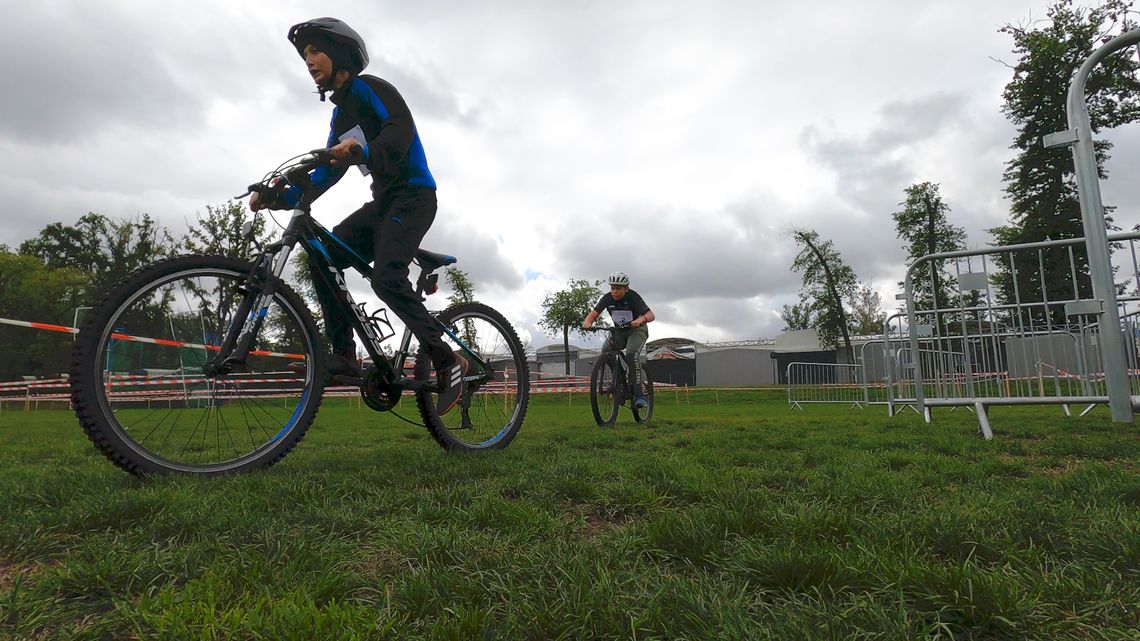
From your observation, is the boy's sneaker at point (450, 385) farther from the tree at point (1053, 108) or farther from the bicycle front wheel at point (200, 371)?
the tree at point (1053, 108)

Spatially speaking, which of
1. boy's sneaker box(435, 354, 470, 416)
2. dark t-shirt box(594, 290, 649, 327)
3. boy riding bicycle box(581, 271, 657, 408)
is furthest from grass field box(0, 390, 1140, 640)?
dark t-shirt box(594, 290, 649, 327)

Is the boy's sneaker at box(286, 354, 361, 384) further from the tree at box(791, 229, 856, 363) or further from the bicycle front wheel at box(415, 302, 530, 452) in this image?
the tree at box(791, 229, 856, 363)

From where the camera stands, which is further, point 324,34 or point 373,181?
point 373,181

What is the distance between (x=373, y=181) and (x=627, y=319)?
5.11 m

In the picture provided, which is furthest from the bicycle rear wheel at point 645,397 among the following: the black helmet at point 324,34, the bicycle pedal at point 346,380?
the black helmet at point 324,34

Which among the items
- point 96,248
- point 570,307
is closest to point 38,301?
point 96,248

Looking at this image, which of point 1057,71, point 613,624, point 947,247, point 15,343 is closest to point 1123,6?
point 1057,71

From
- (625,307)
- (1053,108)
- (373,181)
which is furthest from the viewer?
(1053,108)

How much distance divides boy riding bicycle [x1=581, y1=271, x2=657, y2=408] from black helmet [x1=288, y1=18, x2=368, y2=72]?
5.03 metres

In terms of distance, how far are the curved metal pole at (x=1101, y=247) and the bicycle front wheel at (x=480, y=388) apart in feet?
15.3

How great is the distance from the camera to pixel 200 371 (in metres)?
3.17

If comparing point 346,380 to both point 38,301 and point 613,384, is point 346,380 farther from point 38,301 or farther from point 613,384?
point 38,301

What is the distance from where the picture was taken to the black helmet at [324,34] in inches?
137

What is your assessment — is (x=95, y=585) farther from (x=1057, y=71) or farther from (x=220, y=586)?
(x=1057, y=71)
